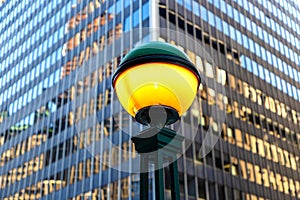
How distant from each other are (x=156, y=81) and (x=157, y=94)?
135mm

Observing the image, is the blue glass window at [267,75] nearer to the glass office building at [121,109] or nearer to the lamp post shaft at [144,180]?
the glass office building at [121,109]

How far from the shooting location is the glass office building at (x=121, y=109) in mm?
38906

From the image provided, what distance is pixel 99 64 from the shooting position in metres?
44.8

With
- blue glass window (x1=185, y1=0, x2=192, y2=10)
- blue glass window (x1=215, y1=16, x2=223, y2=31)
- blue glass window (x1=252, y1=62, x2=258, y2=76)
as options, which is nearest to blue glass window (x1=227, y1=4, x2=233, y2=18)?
blue glass window (x1=215, y1=16, x2=223, y2=31)

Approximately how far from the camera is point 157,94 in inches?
159

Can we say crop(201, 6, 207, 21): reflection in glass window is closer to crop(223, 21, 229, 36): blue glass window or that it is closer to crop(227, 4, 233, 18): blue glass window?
crop(223, 21, 229, 36): blue glass window

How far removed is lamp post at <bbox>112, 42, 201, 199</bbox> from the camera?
4039 millimetres

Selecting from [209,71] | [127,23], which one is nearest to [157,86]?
[127,23]

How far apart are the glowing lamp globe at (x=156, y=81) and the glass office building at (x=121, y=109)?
28.0 metres

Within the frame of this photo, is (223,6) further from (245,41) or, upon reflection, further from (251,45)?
(251,45)

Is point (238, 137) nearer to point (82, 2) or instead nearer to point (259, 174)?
point (259, 174)

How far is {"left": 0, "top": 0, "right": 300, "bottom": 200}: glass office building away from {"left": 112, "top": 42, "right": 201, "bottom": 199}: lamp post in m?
28.0

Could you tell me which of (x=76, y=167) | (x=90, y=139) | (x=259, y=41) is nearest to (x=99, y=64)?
(x=90, y=139)

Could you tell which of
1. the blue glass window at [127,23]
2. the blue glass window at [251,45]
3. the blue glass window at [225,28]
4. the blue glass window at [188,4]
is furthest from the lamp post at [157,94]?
the blue glass window at [251,45]
